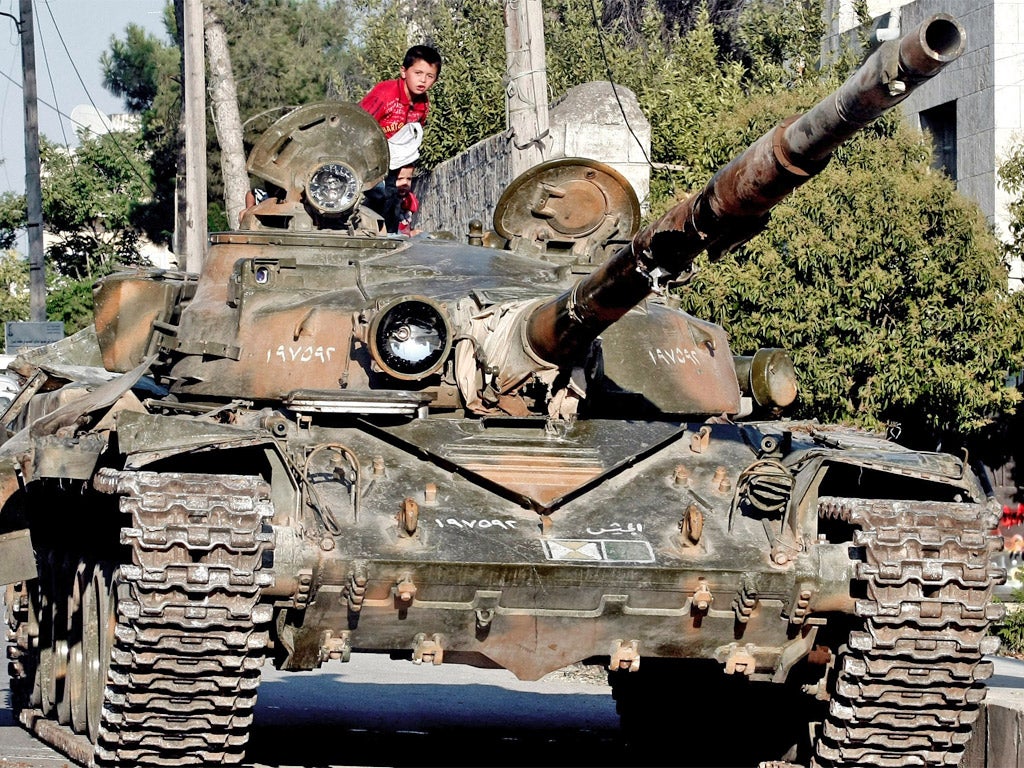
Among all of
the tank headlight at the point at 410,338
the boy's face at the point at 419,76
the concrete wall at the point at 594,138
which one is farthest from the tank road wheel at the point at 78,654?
the concrete wall at the point at 594,138

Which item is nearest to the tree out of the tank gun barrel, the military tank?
the military tank

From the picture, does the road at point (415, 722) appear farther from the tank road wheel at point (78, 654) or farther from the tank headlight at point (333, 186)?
the tank headlight at point (333, 186)

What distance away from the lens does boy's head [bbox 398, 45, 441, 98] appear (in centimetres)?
1467

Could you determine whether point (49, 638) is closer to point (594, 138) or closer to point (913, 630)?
point (913, 630)

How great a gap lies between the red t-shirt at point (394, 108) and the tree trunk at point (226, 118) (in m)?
16.3

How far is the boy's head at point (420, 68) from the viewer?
48.1 ft

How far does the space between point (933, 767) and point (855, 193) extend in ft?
37.6

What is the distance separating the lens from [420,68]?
1471 cm

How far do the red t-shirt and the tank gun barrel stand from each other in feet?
15.0

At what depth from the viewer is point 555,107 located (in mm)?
22125

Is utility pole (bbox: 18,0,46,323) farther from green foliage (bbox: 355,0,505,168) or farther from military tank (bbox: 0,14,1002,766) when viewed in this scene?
military tank (bbox: 0,14,1002,766)

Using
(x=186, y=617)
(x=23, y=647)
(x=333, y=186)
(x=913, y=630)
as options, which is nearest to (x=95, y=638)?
(x=23, y=647)

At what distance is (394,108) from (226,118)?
1841 centimetres

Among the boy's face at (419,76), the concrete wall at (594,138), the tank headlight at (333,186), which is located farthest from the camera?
the concrete wall at (594,138)
